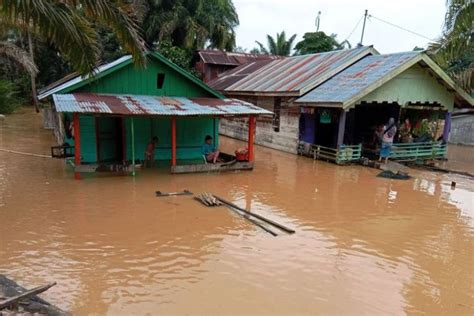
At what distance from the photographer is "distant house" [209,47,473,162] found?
598 inches

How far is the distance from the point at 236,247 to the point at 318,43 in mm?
31589

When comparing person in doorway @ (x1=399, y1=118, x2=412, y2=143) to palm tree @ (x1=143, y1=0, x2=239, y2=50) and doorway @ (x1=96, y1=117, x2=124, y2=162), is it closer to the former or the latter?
doorway @ (x1=96, y1=117, x2=124, y2=162)

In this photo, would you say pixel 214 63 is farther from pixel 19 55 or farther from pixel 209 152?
pixel 209 152

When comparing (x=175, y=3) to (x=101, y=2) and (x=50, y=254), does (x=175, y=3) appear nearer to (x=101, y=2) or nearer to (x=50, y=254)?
(x=101, y=2)

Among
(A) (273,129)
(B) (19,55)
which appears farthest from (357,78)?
(B) (19,55)

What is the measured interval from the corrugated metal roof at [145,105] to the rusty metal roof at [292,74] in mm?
4413

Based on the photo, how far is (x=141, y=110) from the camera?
11562mm

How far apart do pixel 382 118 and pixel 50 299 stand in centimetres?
1691

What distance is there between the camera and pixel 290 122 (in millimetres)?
18250

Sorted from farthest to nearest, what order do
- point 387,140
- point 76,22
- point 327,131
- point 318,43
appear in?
point 318,43 → point 327,131 → point 387,140 → point 76,22

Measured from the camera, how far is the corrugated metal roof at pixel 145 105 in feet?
36.4

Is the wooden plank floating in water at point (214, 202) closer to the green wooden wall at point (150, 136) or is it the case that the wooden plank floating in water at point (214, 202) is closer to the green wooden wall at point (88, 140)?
the green wooden wall at point (150, 136)

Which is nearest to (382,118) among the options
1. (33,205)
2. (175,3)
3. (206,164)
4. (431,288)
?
(206,164)

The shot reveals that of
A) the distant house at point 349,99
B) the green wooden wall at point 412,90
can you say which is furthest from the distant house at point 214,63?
the green wooden wall at point 412,90
